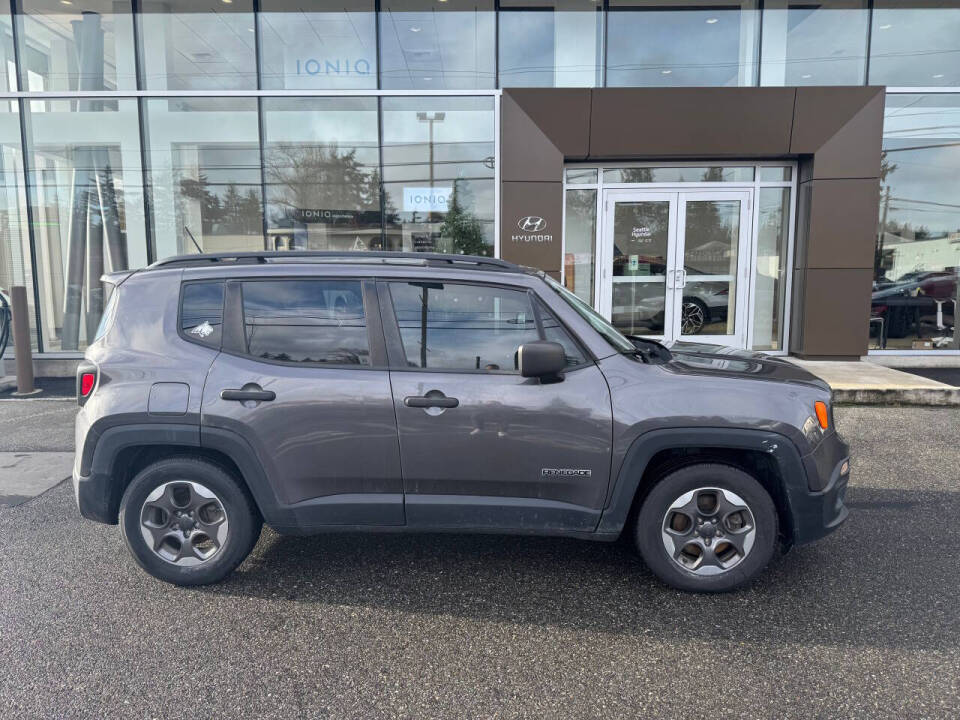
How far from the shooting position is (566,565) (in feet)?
12.6

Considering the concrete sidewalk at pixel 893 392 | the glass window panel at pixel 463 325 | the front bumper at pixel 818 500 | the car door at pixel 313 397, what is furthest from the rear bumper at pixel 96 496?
the concrete sidewalk at pixel 893 392

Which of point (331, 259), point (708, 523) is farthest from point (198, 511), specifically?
point (708, 523)

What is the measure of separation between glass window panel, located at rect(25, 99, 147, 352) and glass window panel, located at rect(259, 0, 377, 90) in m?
2.48

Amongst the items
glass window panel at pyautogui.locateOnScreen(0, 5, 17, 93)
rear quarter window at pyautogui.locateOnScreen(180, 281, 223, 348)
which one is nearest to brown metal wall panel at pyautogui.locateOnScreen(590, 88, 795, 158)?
rear quarter window at pyautogui.locateOnScreen(180, 281, 223, 348)

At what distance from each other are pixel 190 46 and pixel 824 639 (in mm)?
11839

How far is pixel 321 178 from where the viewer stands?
10.8 meters

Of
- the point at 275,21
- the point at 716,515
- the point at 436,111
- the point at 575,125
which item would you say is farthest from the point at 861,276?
the point at 275,21

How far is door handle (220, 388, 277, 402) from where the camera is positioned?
3.42 m

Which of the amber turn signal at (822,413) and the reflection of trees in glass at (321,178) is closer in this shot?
the amber turn signal at (822,413)

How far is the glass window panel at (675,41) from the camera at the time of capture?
34.1 feet

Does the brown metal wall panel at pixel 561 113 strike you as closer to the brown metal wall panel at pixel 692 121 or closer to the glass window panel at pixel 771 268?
the brown metal wall panel at pixel 692 121

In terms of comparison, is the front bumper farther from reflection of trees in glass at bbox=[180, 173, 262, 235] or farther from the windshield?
reflection of trees in glass at bbox=[180, 173, 262, 235]

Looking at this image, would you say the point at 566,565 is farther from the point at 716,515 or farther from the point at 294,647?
the point at 294,647

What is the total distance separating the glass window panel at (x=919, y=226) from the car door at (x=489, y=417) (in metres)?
9.27
